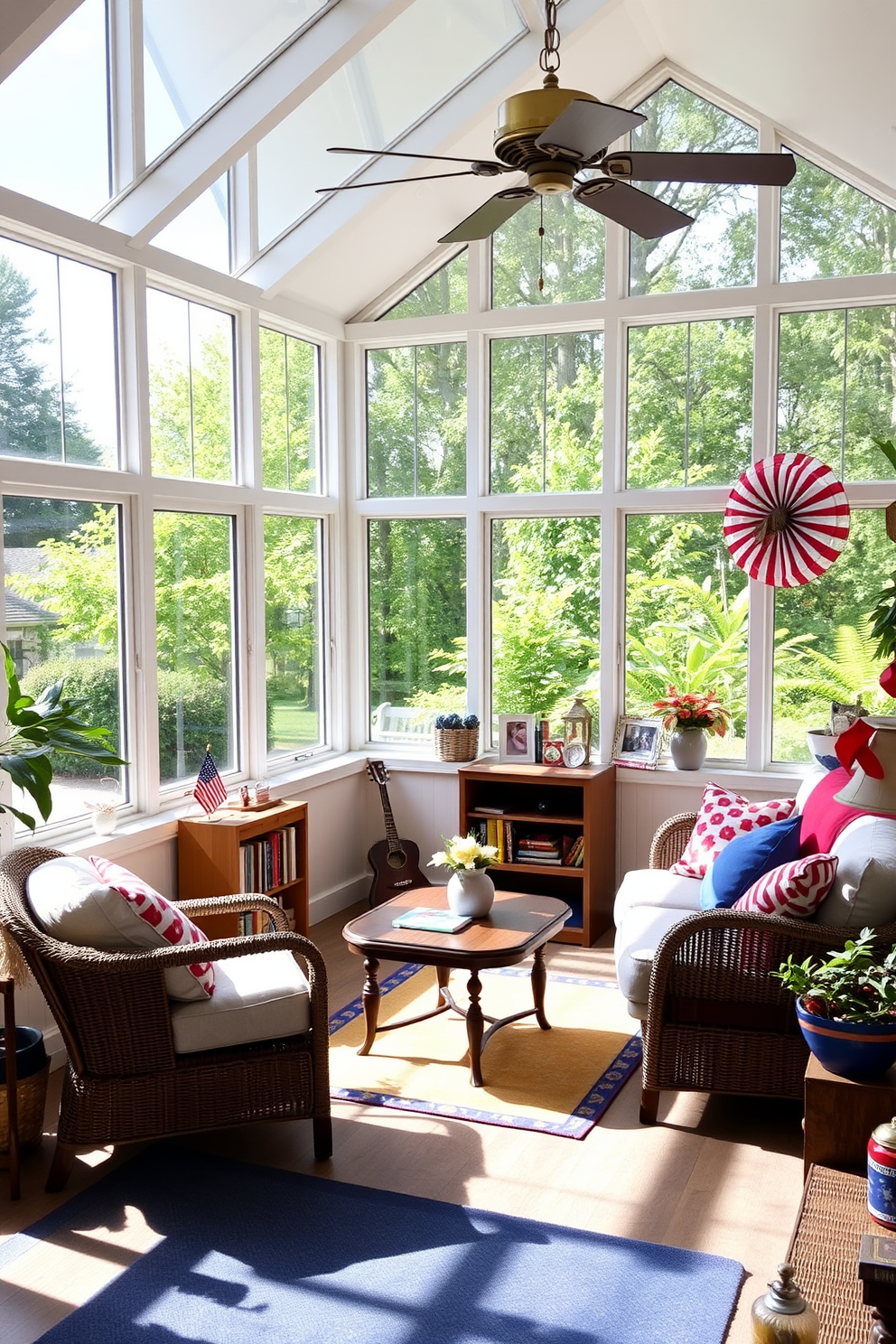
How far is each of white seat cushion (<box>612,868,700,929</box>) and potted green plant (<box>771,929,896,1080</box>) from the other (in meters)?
1.41

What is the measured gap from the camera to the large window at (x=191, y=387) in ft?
16.2

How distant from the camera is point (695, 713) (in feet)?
18.6

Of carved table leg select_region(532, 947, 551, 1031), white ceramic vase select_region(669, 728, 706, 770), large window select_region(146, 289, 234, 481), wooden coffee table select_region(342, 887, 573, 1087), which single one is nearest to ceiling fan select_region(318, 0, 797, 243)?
wooden coffee table select_region(342, 887, 573, 1087)

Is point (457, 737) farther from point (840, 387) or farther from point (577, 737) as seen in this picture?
point (840, 387)

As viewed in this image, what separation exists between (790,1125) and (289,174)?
169 inches

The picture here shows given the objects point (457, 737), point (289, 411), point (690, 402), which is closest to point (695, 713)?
point (457, 737)

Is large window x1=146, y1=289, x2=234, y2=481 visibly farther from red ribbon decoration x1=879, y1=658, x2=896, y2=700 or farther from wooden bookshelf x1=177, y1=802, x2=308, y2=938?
red ribbon decoration x1=879, y1=658, x2=896, y2=700

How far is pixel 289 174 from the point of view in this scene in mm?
5301

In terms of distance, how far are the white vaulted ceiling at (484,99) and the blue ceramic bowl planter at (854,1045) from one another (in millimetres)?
3167

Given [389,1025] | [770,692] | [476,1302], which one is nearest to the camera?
[476,1302]

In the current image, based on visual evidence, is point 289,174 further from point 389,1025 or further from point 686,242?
point 389,1025

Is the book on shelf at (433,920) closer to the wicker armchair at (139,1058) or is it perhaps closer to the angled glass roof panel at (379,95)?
the wicker armchair at (139,1058)

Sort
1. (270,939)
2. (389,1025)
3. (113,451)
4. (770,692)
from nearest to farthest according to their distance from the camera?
1. (270,939)
2. (389,1025)
3. (113,451)
4. (770,692)

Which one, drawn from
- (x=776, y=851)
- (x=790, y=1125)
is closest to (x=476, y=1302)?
(x=790, y=1125)
